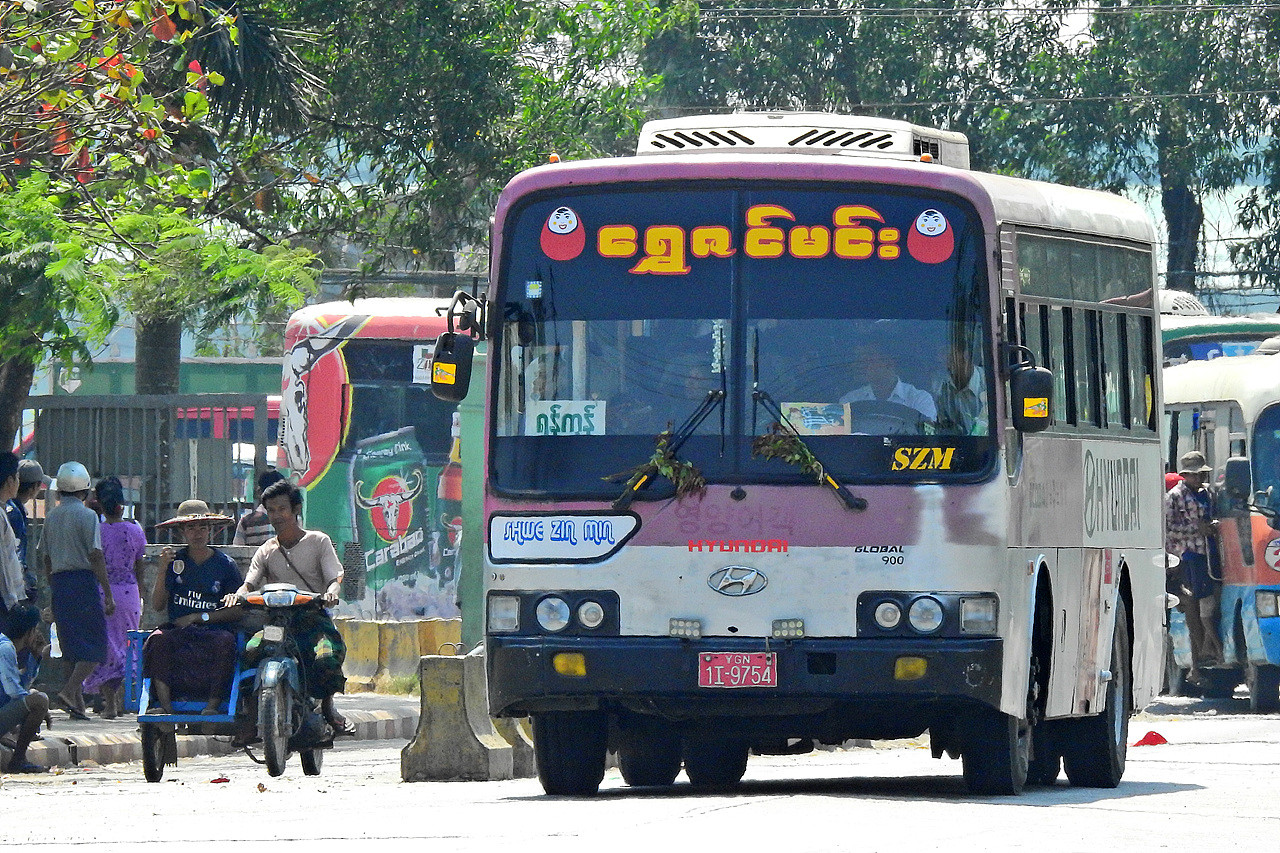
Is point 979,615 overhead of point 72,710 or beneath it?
overhead

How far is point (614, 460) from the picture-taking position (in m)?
10.8

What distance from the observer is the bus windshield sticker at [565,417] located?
10.9 meters

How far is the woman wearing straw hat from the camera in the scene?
1355 cm

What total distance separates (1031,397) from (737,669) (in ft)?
5.40

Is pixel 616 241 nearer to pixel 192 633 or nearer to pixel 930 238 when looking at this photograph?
pixel 930 238

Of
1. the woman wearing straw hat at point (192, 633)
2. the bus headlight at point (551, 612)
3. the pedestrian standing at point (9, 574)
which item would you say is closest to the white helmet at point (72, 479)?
the pedestrian standing at point (9, 574)

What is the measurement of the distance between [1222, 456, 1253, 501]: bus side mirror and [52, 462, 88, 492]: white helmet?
845cm

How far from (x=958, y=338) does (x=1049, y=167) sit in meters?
32.3

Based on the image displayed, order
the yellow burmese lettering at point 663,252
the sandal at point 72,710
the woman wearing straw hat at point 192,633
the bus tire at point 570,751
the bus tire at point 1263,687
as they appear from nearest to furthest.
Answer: the yellow burmese lettering at point 663,252 < the bus tire at point 570,751 < the woman wearing straw hat at point 192,633 < the sandal at point 72,710 < the bus tire at point 1263,687

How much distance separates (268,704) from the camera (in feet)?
43.1

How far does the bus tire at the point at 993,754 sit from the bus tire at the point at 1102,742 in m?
1.58

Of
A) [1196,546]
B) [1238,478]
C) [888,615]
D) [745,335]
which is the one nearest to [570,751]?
[888,615]

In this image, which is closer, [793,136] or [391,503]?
[793,136]

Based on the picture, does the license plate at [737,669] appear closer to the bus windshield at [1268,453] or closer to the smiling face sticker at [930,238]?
the smiling face sticker at [930,238]
